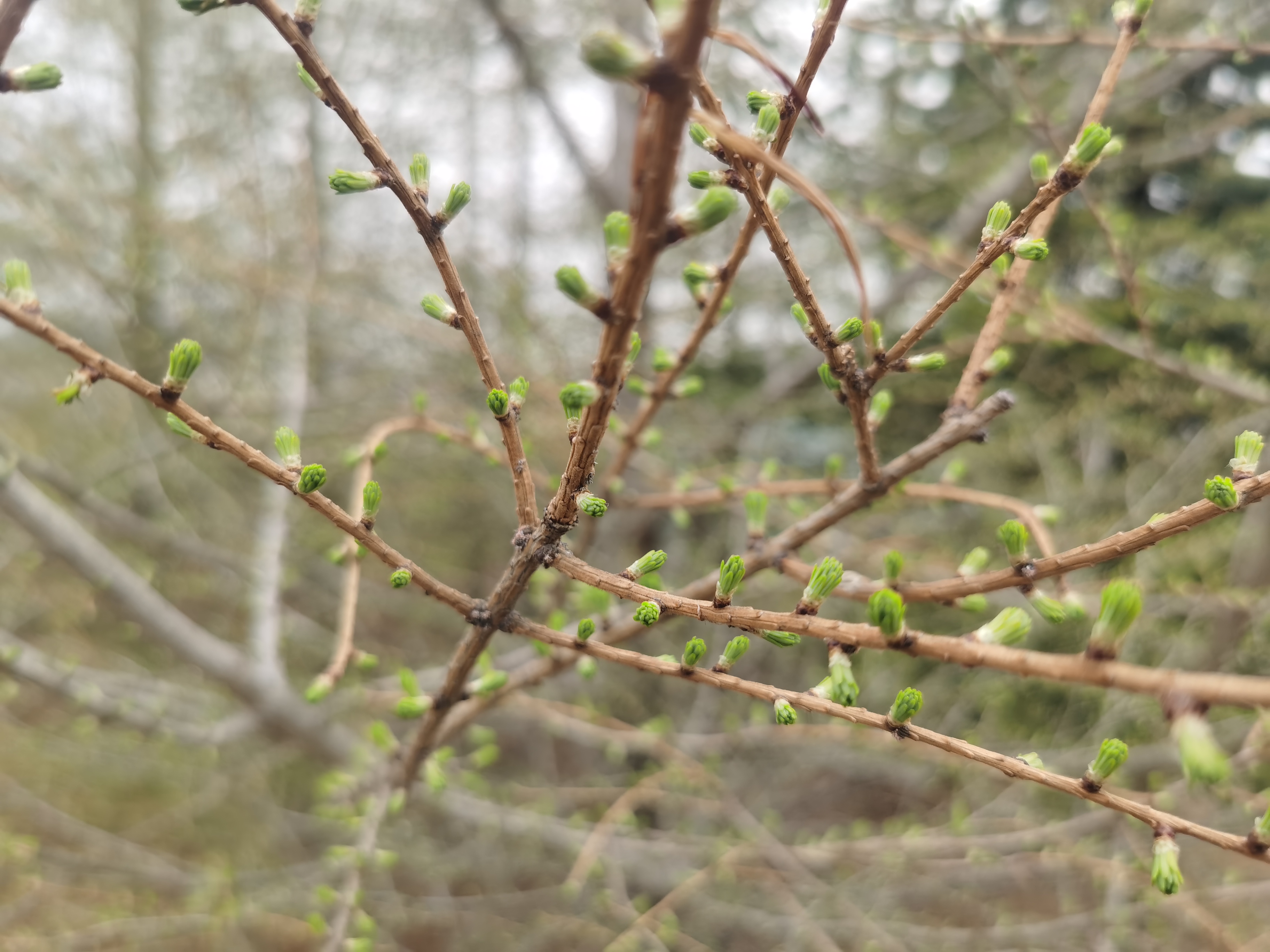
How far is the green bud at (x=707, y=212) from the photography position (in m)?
0.37

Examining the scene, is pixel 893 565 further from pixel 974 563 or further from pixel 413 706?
pixel 413 706

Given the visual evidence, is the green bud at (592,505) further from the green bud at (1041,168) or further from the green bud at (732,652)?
the green bud at (1041,168)

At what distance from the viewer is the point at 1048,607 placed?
0.62m

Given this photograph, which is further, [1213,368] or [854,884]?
[854,884]

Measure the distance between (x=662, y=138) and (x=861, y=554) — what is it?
1.80 meters

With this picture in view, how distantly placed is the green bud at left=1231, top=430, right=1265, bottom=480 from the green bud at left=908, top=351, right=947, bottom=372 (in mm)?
252

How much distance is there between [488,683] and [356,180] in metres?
0.55

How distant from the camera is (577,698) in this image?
2334mm

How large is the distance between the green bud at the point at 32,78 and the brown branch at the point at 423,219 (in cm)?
18

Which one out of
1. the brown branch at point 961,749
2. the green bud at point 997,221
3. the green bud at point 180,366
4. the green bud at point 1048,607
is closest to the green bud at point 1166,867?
the brown branch at point 961,749

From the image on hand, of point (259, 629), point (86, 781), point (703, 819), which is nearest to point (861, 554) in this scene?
point (703, 819)

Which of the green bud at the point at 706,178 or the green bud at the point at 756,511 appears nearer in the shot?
the green bud at the point at 706,178

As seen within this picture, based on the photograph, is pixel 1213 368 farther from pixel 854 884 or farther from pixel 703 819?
pixel 703 819

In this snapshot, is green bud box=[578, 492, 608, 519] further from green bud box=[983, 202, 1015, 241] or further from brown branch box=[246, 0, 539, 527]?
green bud box=[983, 202, 1015, 241]
